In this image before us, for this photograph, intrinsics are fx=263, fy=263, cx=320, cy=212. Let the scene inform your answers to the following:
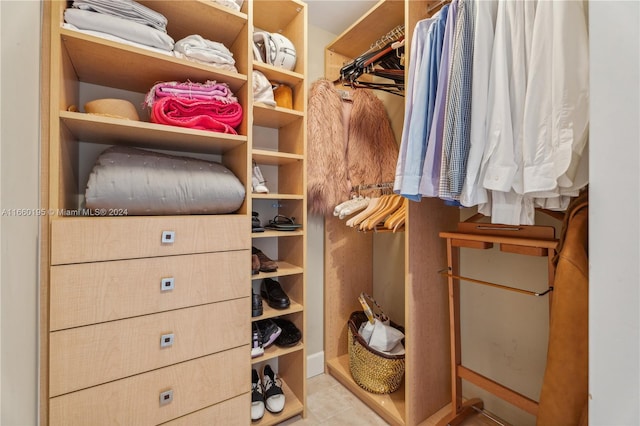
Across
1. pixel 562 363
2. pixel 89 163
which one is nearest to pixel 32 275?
pixel 89 163

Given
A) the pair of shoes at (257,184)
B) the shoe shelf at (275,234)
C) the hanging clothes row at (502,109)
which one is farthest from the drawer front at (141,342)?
the hanging clothes row at (502,109)

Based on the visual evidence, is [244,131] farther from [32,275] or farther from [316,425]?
[316,425]

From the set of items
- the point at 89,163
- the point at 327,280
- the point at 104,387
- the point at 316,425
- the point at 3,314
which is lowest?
the point at 316,425

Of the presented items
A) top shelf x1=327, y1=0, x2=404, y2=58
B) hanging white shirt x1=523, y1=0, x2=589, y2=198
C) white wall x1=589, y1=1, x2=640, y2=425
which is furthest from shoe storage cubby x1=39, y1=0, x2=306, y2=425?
white wall x1=589, y1=1, x2=640, y2=425

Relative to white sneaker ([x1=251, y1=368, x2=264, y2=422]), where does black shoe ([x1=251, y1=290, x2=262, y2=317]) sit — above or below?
above

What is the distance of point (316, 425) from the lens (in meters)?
1.34

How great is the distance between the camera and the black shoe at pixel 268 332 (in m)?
1.37

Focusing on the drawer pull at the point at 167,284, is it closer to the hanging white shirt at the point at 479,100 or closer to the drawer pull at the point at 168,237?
the drawer pull at the point at 168,237

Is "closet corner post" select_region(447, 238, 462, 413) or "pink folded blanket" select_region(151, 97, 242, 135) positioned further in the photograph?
"closet corner post" select_region(447, 238, 462, 413)

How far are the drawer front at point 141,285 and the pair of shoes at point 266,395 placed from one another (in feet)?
1.95

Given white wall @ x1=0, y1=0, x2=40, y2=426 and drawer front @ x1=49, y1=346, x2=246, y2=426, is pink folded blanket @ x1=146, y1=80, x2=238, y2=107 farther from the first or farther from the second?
drawer front @ x1=49, y1=346, x2=246, y2=426

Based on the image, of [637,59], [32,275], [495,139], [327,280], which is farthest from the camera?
[327,280]

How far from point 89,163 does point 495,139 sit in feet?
5.45

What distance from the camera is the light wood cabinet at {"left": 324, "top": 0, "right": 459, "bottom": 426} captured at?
4.19 feet
